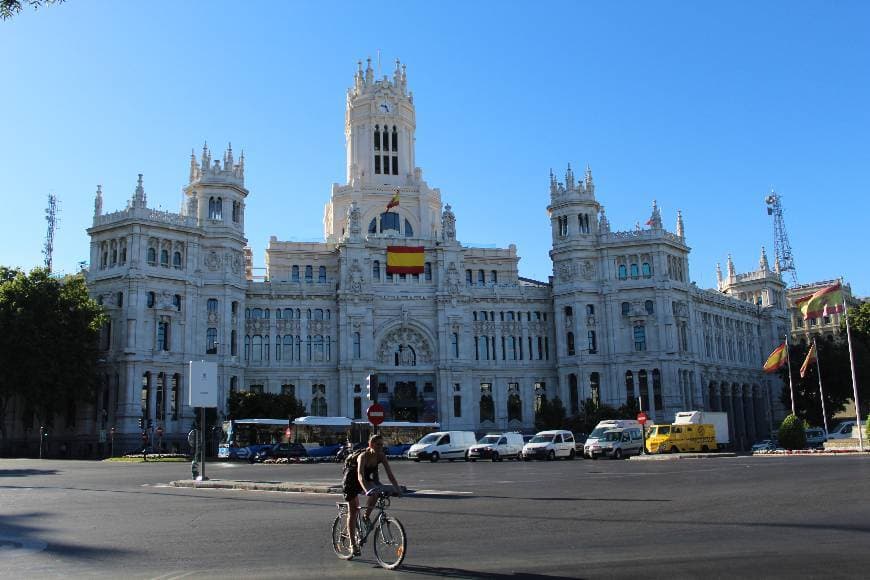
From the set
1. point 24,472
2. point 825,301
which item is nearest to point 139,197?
point 24,472

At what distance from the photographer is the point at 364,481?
14.6 metres

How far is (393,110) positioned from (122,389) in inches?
A: 1941

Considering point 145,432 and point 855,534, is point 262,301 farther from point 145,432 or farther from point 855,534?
point 855,534

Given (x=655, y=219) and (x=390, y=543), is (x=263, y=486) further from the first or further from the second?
(x=655, y=219)

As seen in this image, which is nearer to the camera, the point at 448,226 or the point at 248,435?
the point at 248,435

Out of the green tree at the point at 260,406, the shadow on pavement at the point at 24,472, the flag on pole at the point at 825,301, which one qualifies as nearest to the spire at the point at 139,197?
the green tree at the point at 260,406

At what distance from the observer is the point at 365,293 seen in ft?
296

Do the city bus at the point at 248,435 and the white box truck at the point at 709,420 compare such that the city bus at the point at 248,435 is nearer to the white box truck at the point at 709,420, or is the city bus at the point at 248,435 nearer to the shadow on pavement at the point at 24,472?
the shadow on pavement at the point at 24,472

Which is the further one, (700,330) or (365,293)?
(700,330)

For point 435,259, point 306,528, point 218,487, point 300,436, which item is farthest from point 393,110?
point 306,528

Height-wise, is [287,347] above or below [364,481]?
above

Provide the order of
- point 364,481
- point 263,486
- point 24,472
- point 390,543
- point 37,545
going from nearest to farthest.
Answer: point 390,543, point 364,481, point 37,545, point 263,486, point 24,472

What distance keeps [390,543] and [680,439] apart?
48.3m

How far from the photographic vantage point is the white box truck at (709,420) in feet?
205
